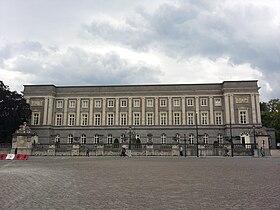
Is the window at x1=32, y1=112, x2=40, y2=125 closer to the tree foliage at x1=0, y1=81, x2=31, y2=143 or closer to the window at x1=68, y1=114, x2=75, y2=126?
the tree foliage at x1=0, y1=81, x2=31, y2=143

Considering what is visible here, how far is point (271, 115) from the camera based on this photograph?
239ft

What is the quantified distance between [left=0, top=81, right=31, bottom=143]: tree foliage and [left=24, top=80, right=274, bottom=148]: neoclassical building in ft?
17.2

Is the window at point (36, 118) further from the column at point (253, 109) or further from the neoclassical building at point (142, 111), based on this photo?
the column at point (253, 109)

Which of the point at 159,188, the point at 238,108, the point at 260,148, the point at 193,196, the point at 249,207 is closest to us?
the point at 249,207

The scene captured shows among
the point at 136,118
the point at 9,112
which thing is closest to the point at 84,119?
the point at 136,118

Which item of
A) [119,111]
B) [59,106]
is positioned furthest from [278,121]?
[59,106]

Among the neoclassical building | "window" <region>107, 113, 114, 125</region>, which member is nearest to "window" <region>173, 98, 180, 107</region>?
the neoclassical building

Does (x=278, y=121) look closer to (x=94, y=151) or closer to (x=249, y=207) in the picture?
(x=94, y=151)

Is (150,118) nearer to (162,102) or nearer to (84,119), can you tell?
(162,102)

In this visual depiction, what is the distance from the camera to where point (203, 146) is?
44.5 meters

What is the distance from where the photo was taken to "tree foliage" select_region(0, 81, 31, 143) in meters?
56.7

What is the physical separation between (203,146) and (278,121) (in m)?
30.1

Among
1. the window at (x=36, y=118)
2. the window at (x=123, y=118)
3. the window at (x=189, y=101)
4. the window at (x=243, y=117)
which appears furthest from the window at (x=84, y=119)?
the window at (x=243, y=117)

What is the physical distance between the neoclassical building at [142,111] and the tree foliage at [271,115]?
9.55 metres
